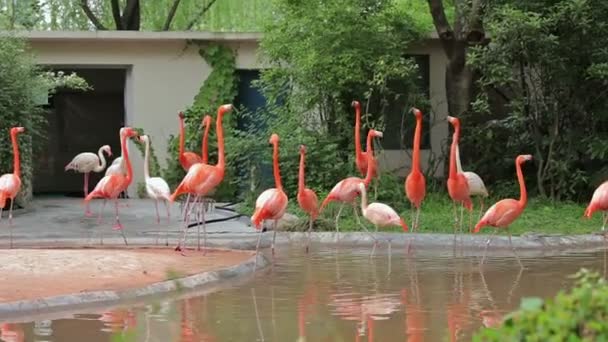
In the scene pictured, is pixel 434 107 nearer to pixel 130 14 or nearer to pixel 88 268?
pixel 130 14

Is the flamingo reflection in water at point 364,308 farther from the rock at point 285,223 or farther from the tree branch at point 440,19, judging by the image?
the tree branch at point 440,19

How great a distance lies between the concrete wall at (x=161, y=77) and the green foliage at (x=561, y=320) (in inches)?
652

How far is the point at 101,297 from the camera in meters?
8.11

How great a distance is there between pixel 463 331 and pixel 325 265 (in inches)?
159

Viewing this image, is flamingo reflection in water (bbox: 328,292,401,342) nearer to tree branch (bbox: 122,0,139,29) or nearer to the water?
the water

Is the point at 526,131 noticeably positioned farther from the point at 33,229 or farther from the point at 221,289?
the point at 221,289

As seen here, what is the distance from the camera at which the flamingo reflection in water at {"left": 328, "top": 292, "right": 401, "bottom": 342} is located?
23.4 ft

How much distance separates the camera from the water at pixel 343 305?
271 inches

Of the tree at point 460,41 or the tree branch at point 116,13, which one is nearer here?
the tree at point 460,41

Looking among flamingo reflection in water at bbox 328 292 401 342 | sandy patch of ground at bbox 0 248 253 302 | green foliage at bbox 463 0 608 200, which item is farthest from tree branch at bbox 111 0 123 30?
flamingo reflection in water at bbox 328 292 401 342

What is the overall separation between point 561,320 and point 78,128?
71.0 ft

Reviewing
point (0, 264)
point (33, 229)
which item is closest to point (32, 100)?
→ point (33, 229)

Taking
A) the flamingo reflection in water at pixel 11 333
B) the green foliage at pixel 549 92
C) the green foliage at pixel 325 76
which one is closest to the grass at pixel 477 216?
the green foliage at pixel 549 92

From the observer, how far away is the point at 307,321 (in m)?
7.32
